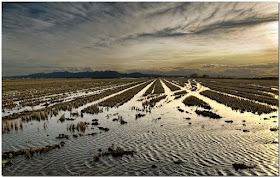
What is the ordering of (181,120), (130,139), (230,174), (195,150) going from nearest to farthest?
(230,174) < (195,150) < (130,139) < (181,120)

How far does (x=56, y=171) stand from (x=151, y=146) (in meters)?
5.55

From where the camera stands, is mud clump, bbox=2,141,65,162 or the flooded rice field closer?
the flooded rice field

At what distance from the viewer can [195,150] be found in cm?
1113

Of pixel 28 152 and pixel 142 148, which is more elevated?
pixel 28 152

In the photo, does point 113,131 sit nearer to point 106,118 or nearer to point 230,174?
point 106,118

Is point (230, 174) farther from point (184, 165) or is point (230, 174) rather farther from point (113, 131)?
point (113, 131)

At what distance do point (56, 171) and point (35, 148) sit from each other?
11.4 ft

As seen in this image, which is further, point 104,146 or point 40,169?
point 104,146

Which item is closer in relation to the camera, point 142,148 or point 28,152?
point 28,152

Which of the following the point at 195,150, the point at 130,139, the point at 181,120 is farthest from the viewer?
the point at 181,120

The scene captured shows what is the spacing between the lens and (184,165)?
30.4ft

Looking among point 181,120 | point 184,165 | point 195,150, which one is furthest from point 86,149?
point 181,120

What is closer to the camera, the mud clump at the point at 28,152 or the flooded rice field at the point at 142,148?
the flooded rice field at the point at 142,148

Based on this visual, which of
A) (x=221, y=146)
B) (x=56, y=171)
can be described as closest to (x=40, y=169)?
(x=56, y=171)
